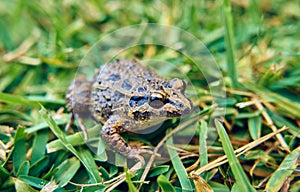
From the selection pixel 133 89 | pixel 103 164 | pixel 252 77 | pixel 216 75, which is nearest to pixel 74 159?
pixel 103 164

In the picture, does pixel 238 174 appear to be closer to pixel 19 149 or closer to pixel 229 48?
pixel 229 48

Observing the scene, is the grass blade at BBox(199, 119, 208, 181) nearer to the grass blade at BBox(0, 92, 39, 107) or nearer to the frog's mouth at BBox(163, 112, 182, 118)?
the frog's mouth at BBox(163, 112, 182, 118)

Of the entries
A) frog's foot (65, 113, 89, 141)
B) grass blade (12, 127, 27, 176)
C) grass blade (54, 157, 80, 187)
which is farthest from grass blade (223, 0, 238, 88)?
grass blade (12, 127, 27, 176)

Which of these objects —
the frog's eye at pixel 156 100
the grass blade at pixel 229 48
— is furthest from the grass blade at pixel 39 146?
the grass blade at pixel 229 48

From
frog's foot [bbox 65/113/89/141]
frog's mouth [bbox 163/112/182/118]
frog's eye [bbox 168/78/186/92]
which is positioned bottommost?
frog's foot [bbox 65/113/89/141]

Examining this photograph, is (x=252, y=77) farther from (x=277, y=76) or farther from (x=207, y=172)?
(x=207, y=172)

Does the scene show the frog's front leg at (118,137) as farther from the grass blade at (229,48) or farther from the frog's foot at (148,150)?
the grass blade at (229,48)

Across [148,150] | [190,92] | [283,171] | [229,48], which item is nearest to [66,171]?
[148,150]
